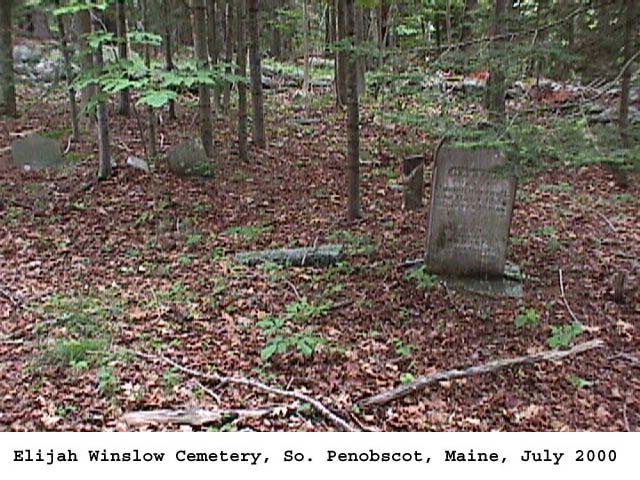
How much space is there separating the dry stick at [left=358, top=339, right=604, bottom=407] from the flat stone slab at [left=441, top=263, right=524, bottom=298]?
3.59 feet

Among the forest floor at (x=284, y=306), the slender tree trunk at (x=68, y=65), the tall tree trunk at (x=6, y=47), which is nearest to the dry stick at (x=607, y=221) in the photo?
the forest floor at (x=284, y=306)

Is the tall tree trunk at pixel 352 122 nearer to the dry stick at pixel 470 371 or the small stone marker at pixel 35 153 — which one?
the dry stick at pixel 470 371

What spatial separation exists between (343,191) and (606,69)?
418 centimetres

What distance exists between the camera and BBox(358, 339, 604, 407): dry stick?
393cm

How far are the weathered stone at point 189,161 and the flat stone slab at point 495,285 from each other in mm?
4845

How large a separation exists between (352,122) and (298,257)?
187 cm

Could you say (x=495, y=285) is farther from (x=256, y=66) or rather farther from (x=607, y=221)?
(x=256, y=66)

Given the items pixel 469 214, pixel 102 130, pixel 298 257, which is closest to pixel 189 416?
pixel 298 257

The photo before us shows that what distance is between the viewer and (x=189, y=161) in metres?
9.50

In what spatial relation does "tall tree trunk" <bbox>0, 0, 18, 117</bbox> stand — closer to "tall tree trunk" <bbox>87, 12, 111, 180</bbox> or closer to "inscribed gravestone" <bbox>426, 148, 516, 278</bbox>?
"tall tree trunk" <bbox>87, 12, 111, 180</bbox>

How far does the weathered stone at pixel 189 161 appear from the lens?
948 centimetres

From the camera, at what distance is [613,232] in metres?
7.57

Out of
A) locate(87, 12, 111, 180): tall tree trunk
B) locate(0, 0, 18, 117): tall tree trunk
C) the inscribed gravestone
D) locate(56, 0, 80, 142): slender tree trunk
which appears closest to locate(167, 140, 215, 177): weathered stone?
locate(87, 12, 111, 180): tall tree trunk

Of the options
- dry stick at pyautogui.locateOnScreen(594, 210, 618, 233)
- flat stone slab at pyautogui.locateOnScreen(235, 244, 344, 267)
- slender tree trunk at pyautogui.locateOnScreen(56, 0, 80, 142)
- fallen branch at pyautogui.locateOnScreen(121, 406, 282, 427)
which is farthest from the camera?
slender tree trunk at pyautogui.locateOnScreen(56, 0, 80, 142)
